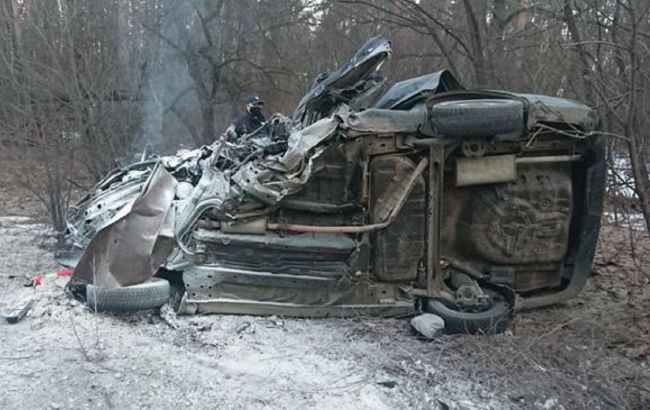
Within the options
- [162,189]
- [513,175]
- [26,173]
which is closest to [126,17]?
Answer: [26,173]

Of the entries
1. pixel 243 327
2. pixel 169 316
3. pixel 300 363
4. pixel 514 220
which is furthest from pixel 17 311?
pixel 514 220

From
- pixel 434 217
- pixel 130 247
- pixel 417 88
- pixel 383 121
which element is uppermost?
pixel 417 88

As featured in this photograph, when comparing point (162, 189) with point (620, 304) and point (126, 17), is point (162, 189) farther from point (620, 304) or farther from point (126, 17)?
point (126, 17)

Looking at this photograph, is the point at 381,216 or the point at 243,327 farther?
the point at 381,216

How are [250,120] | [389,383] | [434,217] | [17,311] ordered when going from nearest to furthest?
[389,383] → [17,311] → [434,217] → [250,120]

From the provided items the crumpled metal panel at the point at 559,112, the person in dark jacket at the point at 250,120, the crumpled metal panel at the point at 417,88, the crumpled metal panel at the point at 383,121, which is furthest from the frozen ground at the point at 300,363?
the person in dark jacket at the point at 250,120

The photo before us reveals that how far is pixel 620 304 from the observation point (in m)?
5.38

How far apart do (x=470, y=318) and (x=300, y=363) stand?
4.88ft

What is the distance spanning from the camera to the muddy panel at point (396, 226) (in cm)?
456

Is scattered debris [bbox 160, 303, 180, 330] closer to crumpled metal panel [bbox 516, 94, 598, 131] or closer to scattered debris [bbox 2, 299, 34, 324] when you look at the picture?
scattered debris [bbox 2, 299, 34, 324]

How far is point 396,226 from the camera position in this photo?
15.0 feet

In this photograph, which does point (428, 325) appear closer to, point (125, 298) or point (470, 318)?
point (470, 318)

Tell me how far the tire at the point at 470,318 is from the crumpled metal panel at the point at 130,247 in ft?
6.88

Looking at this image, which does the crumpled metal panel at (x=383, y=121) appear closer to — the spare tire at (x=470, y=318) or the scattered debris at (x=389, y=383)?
the spare tire at (x=470, y=318)
